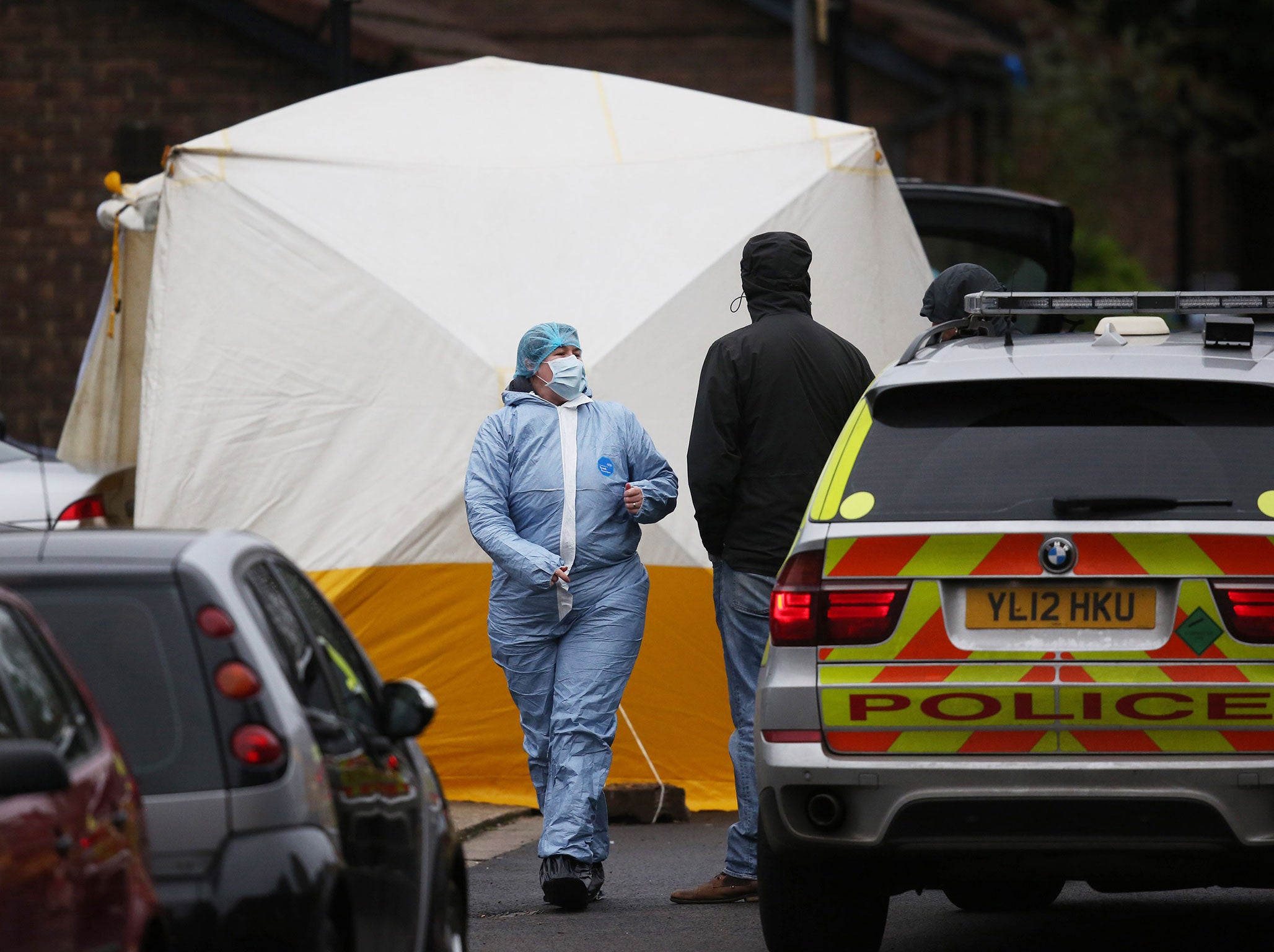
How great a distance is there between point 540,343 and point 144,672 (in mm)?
3704

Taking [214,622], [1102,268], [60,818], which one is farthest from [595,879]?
[1102,268]

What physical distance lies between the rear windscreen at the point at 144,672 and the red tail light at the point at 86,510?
22.7ft

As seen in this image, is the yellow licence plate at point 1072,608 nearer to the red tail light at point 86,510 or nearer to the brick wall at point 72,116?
the red tail light at point 86,510

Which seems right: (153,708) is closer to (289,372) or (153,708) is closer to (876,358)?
(289,372)

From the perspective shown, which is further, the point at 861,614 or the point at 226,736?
the point at 861,614

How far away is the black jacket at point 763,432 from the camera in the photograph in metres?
7.67

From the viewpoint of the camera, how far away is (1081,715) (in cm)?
546

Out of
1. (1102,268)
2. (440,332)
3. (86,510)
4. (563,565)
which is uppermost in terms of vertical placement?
(440,332)

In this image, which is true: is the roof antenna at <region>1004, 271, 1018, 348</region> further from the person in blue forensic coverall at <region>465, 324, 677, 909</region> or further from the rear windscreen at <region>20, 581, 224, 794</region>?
the rear windscreen at <region>20, 581, 224, 794</region>

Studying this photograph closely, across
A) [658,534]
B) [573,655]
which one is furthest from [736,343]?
[658,534]

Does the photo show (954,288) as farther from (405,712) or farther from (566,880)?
(405,712)

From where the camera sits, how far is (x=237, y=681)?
4.45 metres

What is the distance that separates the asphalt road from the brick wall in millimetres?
10596

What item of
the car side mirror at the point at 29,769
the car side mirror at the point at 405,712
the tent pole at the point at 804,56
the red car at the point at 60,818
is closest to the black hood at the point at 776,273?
the car side mirror at the point at 405,712
